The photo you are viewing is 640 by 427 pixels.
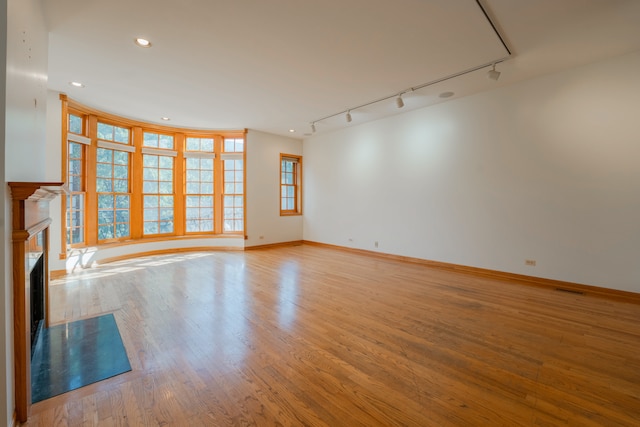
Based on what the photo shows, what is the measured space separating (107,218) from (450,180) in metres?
6.75

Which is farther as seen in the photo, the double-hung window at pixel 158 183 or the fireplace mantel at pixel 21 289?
the double-hung window at pixel 158 183

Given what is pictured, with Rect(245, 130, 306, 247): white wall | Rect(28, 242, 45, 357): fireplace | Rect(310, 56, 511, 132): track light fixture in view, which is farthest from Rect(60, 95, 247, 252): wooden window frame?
Rect(310, 56, 511, 132): track light fixture

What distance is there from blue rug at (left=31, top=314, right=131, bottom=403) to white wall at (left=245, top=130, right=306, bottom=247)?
415 cm

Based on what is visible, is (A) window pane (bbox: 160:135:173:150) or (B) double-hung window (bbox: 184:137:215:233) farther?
(B) double-hung window (bbox: 184:137:215:233)

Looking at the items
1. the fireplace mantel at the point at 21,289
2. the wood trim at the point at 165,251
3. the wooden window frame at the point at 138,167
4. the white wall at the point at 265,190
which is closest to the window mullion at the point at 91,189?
the wooden window frame at the point at 138,167

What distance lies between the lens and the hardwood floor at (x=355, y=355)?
158 centimetres

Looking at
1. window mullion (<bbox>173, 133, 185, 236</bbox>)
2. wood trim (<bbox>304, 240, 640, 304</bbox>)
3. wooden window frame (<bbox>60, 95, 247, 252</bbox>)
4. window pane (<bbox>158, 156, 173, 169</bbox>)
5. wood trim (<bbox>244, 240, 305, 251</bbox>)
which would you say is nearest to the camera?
wood trim (<bbox>304, 240, 640, 304</bbox>)

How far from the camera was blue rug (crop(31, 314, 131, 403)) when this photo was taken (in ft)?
6.05

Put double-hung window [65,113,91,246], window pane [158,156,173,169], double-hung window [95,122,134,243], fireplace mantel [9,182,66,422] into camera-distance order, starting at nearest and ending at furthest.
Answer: fireplace mantel [9,182,66,422] → double-hung window [65,113,91,246] → double-hung window [95,122,134,243] → window pane [158,156,173,169]

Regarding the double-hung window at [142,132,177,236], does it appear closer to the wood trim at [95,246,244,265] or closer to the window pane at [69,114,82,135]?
the wood trim at [95,246,244,265]

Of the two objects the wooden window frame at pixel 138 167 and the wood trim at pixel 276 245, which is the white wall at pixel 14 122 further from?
the wood trim at pixel 276 245

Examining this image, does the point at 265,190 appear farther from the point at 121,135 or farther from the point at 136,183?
the point at 121,135

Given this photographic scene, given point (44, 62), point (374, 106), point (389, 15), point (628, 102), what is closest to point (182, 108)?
point (44, 62)

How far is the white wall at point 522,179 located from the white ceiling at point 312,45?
0.40m
